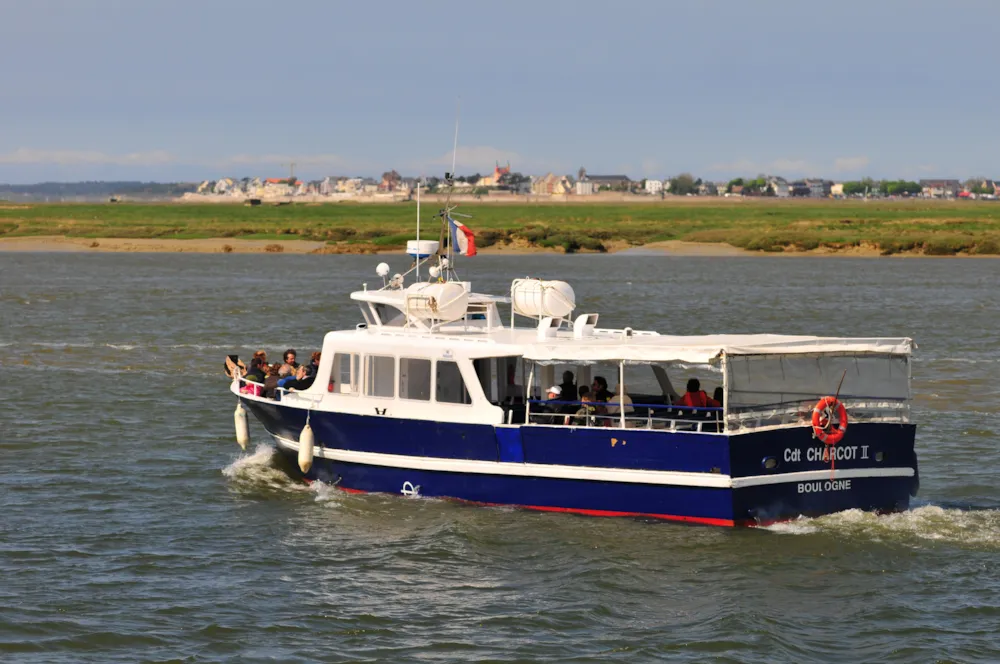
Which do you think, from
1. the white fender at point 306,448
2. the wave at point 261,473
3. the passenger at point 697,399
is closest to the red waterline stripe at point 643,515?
the passenger at point 697,399

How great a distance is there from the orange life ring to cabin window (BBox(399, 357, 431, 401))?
20.2 feet

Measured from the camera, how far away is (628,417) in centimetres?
2139

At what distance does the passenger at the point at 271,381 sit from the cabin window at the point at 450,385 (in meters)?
3.91

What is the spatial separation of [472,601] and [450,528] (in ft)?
10.2

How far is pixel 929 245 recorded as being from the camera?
4235 inches

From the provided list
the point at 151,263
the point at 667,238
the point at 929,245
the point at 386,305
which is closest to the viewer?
the point at 386,305

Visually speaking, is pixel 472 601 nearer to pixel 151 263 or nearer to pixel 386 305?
pixel 386 305

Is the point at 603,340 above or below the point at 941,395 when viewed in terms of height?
above

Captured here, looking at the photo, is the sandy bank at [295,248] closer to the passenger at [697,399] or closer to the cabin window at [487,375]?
the cabin window at [487,375]

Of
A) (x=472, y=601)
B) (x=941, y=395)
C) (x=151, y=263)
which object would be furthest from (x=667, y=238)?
(x=472, y=601)

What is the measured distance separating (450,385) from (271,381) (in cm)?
443

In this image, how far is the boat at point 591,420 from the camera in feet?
67.6

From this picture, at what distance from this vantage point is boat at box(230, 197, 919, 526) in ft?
67.6

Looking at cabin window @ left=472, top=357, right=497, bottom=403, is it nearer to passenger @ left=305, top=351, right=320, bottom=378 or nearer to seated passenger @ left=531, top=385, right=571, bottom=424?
seated passenger @ left=531, top=385, right=571, bottom=424
